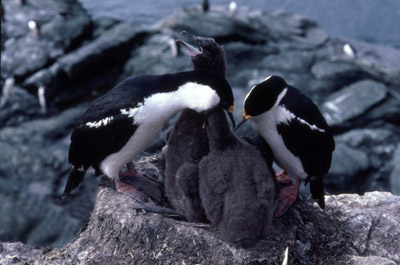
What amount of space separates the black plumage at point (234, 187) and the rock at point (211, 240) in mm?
138

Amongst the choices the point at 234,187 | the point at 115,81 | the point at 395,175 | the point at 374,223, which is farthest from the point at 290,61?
the point at 234,187

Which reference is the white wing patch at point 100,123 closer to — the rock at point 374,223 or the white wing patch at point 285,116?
the white wing patch at point 285,116

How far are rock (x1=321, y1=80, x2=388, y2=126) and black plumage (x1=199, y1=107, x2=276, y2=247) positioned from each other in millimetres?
8140

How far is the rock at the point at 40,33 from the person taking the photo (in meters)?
14.3

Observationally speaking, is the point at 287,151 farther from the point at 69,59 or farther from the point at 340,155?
the point at 69,59

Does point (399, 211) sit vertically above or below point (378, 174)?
above

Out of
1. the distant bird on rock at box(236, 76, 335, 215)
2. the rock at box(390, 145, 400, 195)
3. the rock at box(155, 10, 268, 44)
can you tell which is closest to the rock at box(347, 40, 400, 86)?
the rock at box(155, 10, 268, 44)

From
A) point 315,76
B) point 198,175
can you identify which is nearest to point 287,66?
point 315,76

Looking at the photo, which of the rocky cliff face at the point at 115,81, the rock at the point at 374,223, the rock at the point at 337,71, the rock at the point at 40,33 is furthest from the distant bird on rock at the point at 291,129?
the rock at the point at 40,33

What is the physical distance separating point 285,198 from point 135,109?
1466 mm

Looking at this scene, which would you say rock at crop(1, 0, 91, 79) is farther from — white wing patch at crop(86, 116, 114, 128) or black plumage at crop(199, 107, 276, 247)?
black plumage at crop(199, 107, 276, 247)

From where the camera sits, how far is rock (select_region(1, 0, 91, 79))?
14336 millimetres

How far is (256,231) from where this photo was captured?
351cm

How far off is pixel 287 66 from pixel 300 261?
11.0 m
